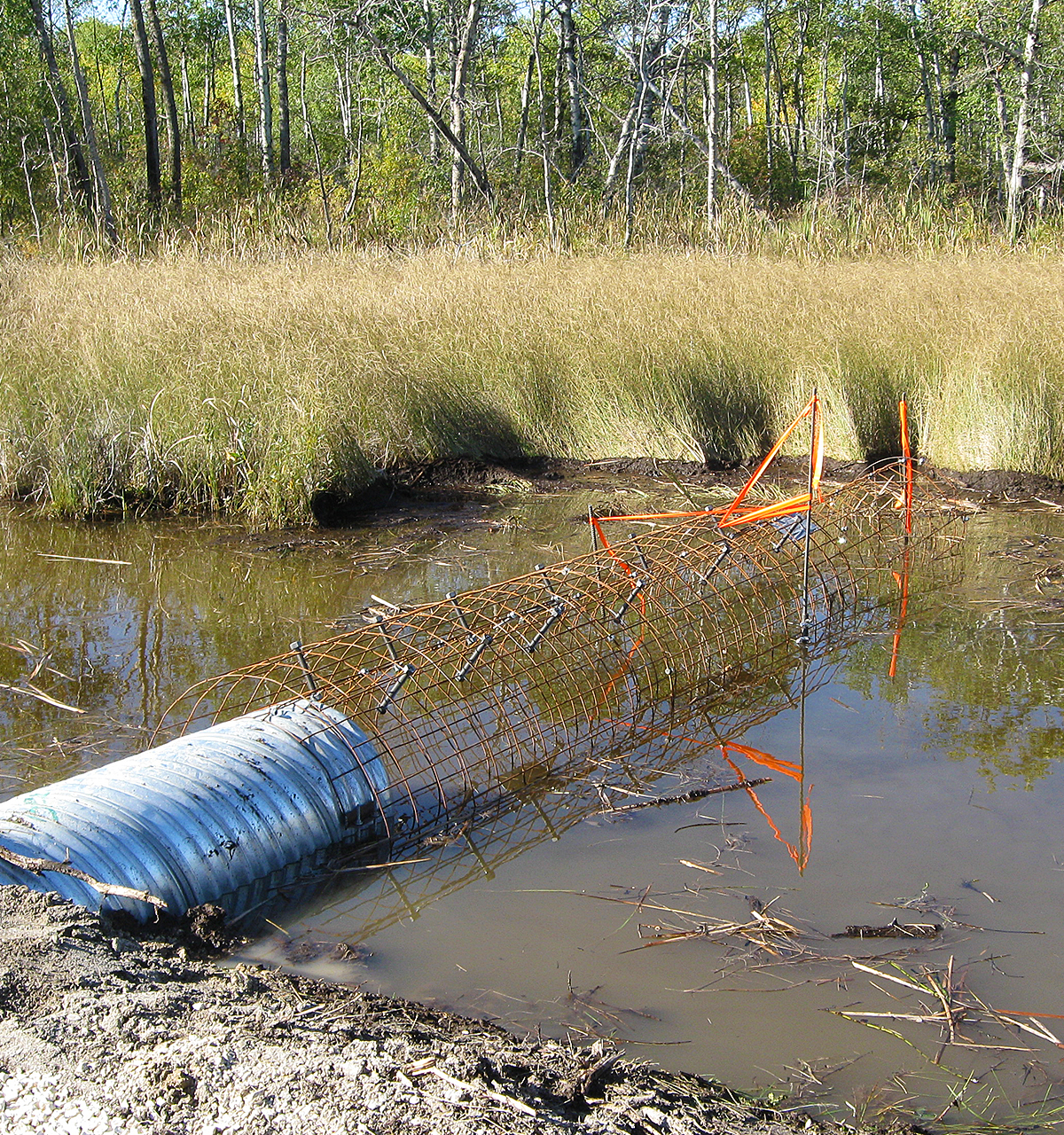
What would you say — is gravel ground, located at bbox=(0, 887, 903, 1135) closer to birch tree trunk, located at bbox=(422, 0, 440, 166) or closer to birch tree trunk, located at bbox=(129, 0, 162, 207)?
birch tree trunk, located at bbox=(422, 0, 440, 166)

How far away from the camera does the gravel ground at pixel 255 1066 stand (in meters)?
1.70

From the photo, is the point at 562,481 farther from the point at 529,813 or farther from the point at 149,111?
the point at 149,111

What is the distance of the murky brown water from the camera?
2336mm

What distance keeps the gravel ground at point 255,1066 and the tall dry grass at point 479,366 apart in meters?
4.60

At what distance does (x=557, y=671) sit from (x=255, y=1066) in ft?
7.08

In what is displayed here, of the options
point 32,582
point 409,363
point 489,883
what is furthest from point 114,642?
point 409,363

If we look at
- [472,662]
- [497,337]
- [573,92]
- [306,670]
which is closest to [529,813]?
[472,662]

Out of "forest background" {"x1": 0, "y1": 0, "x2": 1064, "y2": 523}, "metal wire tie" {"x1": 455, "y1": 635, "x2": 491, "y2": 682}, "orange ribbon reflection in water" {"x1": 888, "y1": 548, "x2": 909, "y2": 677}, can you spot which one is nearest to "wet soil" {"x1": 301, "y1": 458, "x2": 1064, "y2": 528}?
"forest background" {"x1": 0, "y1": 0, "x2": 1064, "y2": 523}

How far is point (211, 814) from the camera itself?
9.14 ft

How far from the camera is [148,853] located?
2637 millimetres

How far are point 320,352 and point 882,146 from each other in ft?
95.1

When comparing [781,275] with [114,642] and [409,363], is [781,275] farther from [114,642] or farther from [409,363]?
[114,642]

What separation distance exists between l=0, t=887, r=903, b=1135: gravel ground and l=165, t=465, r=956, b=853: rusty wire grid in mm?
935

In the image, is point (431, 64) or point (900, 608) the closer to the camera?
point (900, 608)
